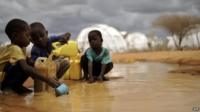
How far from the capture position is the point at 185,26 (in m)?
34.5

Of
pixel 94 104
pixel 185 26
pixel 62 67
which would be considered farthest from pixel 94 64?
pixel 185 26

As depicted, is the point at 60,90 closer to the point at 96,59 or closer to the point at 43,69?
the point at 43,69

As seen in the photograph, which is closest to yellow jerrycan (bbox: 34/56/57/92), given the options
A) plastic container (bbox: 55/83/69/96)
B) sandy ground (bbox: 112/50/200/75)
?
plastic container (bbox: 55/83/69/96)

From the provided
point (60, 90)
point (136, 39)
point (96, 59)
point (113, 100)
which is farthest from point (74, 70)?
point (136, 39)

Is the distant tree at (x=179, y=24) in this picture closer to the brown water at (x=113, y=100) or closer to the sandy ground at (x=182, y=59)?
the sandy ground at (x=182, y=59)

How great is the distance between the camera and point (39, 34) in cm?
570

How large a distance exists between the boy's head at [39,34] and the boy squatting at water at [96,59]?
3.38 feet

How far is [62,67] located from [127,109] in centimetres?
230

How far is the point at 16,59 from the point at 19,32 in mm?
369

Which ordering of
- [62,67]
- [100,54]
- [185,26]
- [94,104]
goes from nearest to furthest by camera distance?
[94,104], [62,67], [100,54], [185,26]

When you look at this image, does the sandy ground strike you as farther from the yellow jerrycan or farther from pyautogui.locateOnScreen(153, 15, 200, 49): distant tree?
pyautogui.locateOnScreen(153, 15, 200, 49): distant tree

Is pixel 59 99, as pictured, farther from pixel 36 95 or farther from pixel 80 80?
pixel 80 80

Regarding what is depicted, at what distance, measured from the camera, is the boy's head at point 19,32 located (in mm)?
4996

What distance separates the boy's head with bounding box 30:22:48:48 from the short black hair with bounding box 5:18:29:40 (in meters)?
0.55
